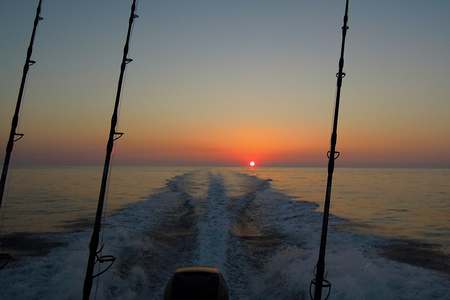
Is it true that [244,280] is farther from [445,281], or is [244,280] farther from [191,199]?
[191,199]

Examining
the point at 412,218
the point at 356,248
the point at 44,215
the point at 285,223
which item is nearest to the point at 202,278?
the point at 356,248

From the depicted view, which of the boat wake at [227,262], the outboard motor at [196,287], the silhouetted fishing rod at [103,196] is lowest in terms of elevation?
the boat wake at [227,262]

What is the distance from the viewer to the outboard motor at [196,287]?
8.94 meters

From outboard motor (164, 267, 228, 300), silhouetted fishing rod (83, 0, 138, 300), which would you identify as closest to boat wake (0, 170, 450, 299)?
outboard motor (164, 267, 228, 300)

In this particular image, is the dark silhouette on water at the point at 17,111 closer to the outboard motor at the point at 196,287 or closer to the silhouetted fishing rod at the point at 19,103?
the silhouetted fishing rod at the point at 19,103

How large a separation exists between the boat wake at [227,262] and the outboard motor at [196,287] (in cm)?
339

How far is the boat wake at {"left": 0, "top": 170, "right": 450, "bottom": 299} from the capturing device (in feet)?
41.0

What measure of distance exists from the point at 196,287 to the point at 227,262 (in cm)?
677

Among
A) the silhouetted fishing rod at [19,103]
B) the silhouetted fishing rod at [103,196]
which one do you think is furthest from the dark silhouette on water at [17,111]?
the silhouetted fishing rod at [103,196]

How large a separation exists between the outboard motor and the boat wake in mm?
3395

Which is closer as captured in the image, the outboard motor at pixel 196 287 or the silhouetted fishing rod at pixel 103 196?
the silhouetted fishing rod at pixel 103 196

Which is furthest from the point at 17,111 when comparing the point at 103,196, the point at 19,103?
the point at 103,196

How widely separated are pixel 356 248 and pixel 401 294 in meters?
6.74

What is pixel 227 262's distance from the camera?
1560 cm
